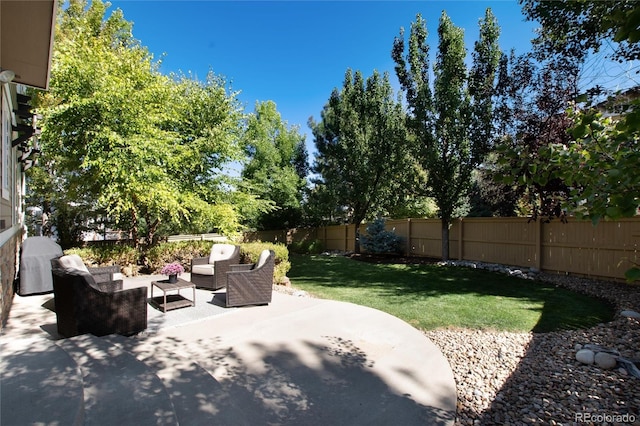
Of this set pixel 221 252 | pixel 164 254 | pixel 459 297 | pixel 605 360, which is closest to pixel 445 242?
pixel 459 297

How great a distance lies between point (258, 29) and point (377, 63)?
24.4 feet

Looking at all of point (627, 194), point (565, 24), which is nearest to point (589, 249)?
point (565, 24)

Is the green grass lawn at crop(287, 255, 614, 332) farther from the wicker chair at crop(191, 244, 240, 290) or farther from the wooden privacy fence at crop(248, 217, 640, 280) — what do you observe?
the wicker chair at crop(191, 244, 240, 290)

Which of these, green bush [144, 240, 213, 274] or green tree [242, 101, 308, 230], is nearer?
green bush [144, 240, 213, 274]

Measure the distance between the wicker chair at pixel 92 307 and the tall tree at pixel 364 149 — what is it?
442 inches

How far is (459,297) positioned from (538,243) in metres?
4.37

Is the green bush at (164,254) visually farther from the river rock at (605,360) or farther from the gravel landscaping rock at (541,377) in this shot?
the river rock at (605,360)

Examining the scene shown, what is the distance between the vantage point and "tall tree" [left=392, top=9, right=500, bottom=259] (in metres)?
11.1

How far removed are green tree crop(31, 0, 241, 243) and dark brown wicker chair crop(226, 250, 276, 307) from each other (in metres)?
3.76

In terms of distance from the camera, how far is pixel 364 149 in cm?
1609

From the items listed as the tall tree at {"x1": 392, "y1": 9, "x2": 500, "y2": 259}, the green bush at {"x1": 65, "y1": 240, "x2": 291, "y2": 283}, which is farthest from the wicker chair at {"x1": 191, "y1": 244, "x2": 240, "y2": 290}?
the tall tree at {"x1": 392, "y1": 9, "x2": 500, "y2": 259}

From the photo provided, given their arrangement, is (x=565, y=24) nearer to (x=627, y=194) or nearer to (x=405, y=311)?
(x=405, y=311)

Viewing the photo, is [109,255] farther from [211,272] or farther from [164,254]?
[211,272]

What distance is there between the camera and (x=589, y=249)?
27.8ft
